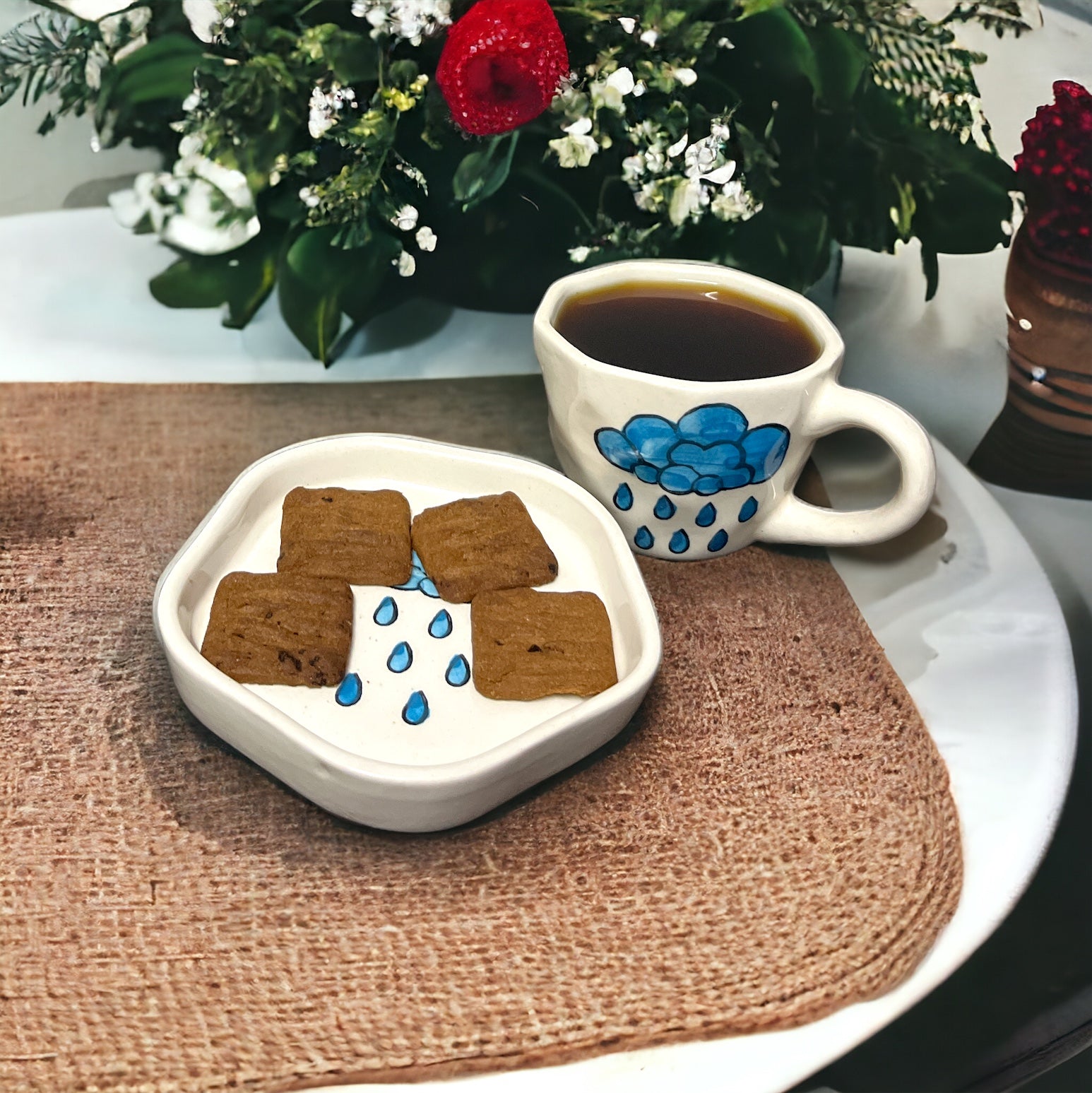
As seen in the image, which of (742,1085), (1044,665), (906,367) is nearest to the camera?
(742,1085)

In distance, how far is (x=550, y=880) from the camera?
36 centimetres

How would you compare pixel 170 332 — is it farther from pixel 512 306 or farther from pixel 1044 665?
pixel 1044 665

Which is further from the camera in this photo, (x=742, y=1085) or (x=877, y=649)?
(x=877, y=649)

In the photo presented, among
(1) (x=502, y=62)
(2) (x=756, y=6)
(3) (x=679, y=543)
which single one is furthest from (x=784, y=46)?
(3) (x=679, y=543)

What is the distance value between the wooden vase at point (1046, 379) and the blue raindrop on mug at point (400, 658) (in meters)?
0.29

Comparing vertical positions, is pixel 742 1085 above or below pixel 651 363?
below

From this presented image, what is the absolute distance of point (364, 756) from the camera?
37 cm

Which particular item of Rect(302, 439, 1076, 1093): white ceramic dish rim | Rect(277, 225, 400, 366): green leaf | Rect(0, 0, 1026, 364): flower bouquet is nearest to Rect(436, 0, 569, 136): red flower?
Rect(0, 0, 1026, 364): flower bouquet

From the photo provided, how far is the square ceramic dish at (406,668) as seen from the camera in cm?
34

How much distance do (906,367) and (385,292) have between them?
0.30 meters

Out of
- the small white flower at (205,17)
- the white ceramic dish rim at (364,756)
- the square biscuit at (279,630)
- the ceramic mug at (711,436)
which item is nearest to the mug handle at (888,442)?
the ceramic mug at (711,436)

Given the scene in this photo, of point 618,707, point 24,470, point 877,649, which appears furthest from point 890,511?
point 24,470

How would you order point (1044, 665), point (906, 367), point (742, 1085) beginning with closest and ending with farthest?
point (742, 1085) → point (1044, 665) → point (906, 367)

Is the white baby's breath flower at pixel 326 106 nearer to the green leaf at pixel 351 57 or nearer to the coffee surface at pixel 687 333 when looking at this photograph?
the green leaf at pixel 351 57
